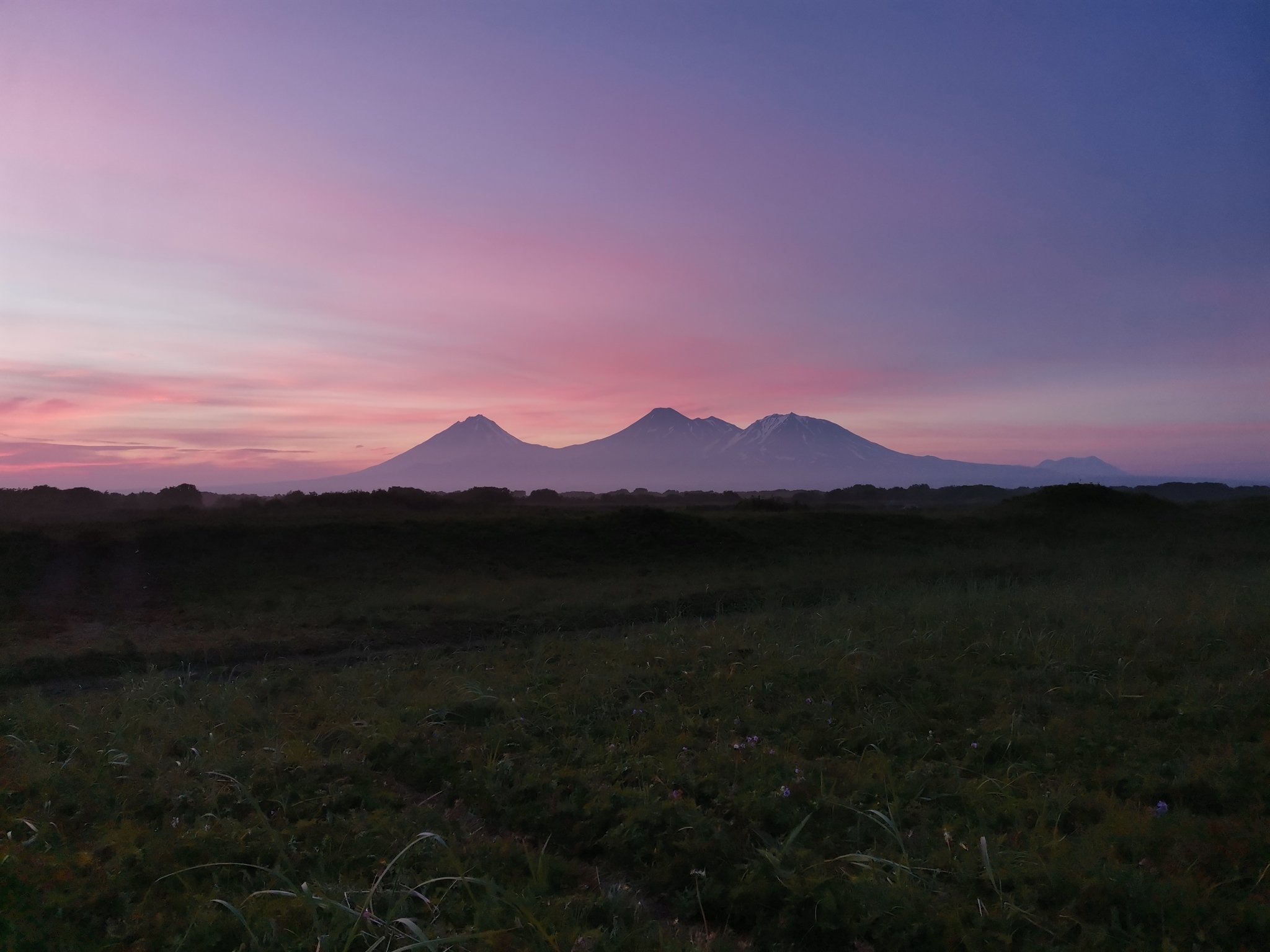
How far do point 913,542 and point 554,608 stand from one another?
64.4ft

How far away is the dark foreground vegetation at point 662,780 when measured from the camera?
3797mm

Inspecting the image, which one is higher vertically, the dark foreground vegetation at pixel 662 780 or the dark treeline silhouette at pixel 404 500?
the dark treeline silhouette at pixel 404 500

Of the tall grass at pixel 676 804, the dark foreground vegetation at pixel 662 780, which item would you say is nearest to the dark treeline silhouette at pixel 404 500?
the dark foreground vegetation at pixel 662 780

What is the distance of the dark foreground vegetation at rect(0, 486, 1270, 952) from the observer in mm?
3797

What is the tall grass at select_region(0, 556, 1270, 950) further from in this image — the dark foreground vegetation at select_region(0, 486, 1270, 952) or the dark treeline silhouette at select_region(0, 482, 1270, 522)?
the dark treeline silhouette at select_region(0, 482, 1270, 522)

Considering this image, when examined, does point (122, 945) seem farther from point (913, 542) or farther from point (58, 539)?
point (913, 542)

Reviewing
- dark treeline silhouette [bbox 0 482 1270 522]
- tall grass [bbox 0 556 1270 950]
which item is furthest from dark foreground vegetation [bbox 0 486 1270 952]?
dark treeline silhouette [bbox 0 482 1270 522]

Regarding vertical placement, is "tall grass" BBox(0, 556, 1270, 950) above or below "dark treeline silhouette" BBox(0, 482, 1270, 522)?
below

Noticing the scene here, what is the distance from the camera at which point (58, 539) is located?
18844mm

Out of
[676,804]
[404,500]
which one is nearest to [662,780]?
[676,804]

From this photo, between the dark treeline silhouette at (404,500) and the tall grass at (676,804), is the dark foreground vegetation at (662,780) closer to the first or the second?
the tall grass at (676,804)

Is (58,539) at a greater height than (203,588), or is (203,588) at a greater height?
(58,539)

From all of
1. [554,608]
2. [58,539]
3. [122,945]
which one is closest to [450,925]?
[122,945]

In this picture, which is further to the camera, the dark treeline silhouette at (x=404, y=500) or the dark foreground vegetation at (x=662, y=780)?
the dark treeline silhouette at (x=404, y=500)
